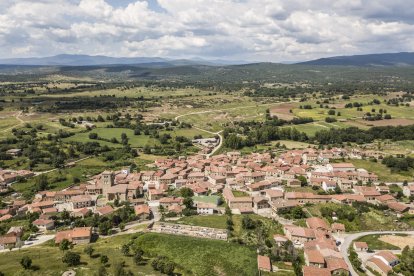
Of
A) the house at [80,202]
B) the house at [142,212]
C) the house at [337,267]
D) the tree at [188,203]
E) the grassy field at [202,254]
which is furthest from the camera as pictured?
the house at [80,202]

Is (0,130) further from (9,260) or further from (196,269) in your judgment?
(196,269)

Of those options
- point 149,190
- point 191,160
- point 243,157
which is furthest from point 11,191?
point 243,157

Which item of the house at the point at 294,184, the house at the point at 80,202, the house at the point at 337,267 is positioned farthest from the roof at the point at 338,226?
the house at the point at 80,202

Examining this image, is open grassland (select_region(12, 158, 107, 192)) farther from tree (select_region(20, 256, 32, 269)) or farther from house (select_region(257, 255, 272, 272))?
house (select_region(257, 255, 272, 272))

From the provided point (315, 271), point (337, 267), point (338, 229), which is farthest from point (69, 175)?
point (337, 267)

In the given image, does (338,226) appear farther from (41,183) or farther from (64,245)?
(41,183)

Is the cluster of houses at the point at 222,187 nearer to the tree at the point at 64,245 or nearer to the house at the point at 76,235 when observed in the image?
the house at the point at 76,235
